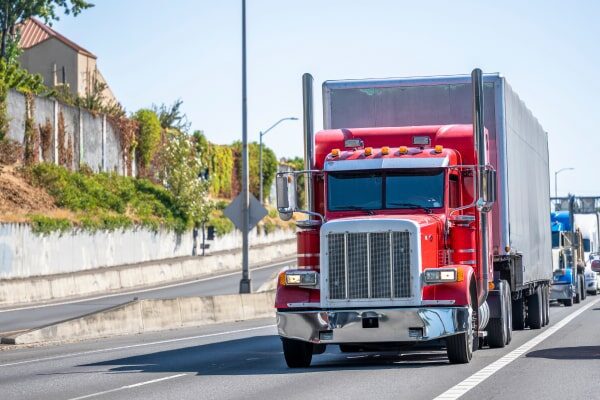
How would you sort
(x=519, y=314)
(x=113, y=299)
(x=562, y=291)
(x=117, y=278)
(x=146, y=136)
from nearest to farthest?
(x=519, y=314)
(x=562, y=291)
(x=113, y=299)
(x=117, y=278)
(x=146, y=136)

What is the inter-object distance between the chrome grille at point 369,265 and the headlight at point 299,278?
0.24 meters

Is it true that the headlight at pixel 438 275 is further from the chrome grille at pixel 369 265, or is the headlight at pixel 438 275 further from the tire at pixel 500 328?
the tire at pixel 500 328

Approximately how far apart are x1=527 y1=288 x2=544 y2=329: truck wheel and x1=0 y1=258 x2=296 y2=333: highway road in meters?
13.0

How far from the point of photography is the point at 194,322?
3616 cm

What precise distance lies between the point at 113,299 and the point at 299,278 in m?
33.4

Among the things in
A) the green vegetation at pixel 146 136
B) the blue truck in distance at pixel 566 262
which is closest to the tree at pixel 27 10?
the green vegetation at pixel 146 136

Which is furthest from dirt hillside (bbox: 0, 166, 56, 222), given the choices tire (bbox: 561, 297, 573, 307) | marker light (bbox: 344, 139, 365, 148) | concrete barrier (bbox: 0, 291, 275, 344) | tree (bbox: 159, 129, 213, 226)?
marker light (bbox: 344, 139, 365, 148)

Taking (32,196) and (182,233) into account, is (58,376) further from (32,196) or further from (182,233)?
(182,233)

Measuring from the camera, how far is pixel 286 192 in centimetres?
1978

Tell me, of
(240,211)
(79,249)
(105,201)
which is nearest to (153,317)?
(240,211)

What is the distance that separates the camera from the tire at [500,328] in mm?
23422

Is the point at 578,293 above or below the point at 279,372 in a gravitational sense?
above

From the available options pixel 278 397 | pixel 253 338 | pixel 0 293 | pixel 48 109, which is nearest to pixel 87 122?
pixel 48 109

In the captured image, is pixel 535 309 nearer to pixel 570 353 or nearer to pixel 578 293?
pixel 570 353
